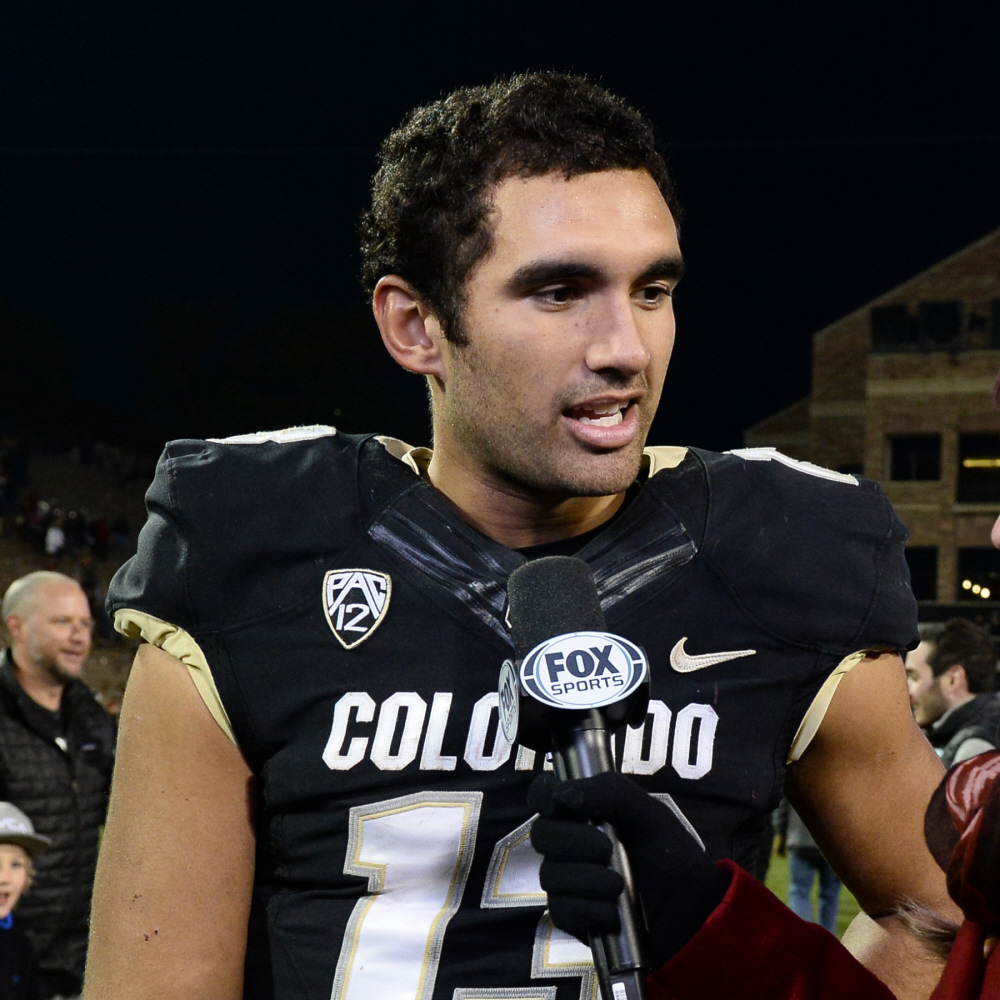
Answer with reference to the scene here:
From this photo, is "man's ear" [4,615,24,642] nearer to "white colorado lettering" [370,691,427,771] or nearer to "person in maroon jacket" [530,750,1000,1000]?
"white colorado lettering" [370,691,427,771]

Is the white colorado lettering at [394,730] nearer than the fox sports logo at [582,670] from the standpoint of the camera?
No

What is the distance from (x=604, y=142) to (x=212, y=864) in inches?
38.5

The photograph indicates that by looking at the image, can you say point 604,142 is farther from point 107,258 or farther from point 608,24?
point 107,258

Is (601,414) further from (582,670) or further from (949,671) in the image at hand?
(949,671)

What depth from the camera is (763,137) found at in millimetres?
39656

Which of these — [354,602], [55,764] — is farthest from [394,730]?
[55,764]

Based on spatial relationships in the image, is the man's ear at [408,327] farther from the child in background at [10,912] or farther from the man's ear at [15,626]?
the man's ear at [15,626]

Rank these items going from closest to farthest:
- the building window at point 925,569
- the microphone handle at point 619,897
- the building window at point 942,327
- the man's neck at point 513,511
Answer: the microphone handle at point 619,897
the man's neck at point 513,511
the building window at point 925,569
the building window at point 942,327

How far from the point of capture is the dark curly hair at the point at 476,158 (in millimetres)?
1742

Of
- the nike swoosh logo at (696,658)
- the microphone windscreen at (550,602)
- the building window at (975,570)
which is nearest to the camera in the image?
the microphone windscreen at (550,602)

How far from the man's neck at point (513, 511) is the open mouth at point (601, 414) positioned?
0.16m

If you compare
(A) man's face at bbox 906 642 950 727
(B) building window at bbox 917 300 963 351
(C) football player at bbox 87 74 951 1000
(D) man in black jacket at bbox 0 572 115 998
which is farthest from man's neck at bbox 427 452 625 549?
(B) building window at bbox 917 300 963 351

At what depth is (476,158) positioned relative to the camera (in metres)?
1.76

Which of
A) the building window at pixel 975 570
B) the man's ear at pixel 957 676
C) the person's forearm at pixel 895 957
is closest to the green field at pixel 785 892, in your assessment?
the man's ear at pixel 957 676
